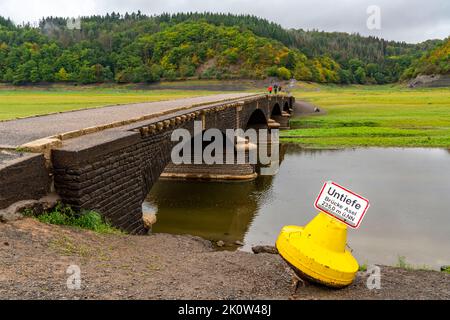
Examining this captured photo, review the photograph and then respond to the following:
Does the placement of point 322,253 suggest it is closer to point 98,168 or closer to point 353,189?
point 98,168

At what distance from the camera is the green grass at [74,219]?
28.8ft

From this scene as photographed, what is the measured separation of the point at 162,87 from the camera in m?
123

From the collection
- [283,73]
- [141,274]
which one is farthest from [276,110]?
[283,73]

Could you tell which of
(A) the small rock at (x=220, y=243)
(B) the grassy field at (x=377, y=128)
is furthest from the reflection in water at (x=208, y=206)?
(B) the grassy field at (x=377, y=128)

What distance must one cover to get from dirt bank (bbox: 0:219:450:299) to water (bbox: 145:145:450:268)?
18.4 ft

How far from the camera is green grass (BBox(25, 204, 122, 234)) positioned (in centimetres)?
877

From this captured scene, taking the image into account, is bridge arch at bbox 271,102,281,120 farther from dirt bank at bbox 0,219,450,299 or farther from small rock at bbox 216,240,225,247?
dirt bank at bbox 0,219,450,299

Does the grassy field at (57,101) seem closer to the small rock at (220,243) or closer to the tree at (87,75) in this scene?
the tree at (87,75)

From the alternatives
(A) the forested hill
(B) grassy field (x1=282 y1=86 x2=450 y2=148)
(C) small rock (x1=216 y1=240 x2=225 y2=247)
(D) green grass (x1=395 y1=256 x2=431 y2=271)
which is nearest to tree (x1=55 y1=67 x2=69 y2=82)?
(A) the forested hill

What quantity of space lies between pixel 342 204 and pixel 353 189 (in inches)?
611

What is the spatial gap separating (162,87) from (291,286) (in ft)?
390

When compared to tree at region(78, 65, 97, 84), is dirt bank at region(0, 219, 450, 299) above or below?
below
